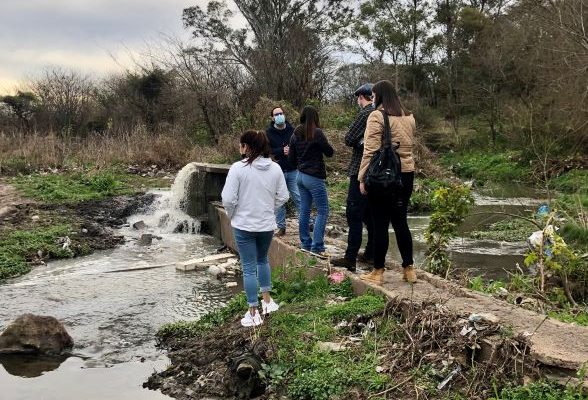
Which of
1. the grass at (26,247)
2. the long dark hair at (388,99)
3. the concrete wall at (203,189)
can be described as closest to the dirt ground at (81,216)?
the grass at (26,247)

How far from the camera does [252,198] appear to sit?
546 cm

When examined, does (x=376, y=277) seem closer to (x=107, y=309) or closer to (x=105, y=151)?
(x=107, y=309)

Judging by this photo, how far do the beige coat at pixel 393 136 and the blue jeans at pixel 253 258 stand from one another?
1.16 metres

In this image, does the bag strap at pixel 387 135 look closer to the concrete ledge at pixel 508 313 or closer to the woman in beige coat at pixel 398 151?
the woman in beige coat at pixel 398 151

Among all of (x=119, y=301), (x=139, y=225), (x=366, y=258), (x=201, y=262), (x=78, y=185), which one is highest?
(x=78, y=185)

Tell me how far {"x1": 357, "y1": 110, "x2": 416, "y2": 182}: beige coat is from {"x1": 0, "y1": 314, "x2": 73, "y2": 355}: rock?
11.8 ft

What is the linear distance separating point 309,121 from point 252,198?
207cm

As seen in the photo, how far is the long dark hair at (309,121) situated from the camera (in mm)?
7145

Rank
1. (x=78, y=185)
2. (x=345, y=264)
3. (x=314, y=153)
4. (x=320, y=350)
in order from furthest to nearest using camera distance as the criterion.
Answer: (x=78, y=185)
(x=314, y=153)
(x=345, y=264)
(x=320, y=350)

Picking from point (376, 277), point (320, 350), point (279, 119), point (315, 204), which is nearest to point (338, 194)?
point (279, 119)

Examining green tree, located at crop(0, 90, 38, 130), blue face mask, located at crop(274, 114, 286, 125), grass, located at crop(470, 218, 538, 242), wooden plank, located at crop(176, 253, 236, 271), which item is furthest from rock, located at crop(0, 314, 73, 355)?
green tree, located at crop(0, 90, 38, 130)

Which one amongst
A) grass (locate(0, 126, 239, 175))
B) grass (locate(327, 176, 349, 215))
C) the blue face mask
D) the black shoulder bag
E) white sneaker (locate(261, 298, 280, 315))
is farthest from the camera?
grass (locate(0, 126, 239, 175))

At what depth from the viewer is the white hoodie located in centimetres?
543

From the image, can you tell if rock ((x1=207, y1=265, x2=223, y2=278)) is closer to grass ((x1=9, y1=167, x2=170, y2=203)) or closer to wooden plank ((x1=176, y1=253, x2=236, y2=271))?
wooden plank ((x1=176, y1=253, x2=236, y2=271))
